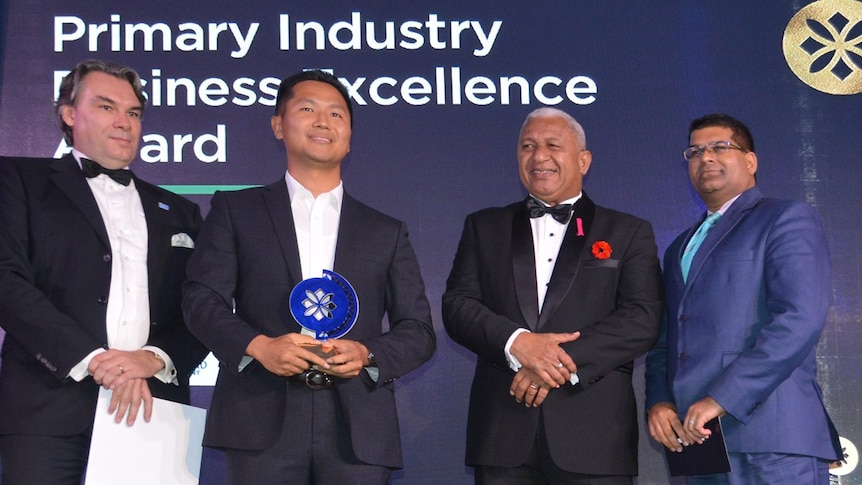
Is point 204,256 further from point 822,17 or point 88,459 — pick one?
point 822,17

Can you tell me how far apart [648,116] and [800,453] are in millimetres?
2261

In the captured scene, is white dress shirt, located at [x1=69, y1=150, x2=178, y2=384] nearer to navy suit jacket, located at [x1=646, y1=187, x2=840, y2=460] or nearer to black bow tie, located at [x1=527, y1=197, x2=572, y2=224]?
black bow tie, located at [x1=527, y1=197, x2=572, y2=224]

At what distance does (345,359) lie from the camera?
293 cm

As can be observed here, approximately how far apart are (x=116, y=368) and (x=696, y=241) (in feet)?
7.14

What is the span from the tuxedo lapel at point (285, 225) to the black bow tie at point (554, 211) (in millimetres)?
948

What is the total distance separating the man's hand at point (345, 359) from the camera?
9.60 feet

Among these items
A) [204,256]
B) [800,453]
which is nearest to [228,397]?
[204,256]

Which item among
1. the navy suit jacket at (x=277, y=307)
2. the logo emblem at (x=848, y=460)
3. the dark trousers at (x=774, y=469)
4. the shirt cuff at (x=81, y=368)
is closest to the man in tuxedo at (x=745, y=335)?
the dark trousers at (x=774, y=469)

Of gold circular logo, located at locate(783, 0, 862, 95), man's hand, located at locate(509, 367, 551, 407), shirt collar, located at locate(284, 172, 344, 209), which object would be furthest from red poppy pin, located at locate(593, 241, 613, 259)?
gold circular logo, located at locate(783, 0, 862, 95)

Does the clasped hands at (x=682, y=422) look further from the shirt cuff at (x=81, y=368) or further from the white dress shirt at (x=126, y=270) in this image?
the shirt cuff at (x=81, y=368)

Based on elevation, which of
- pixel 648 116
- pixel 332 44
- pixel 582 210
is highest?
pixel 332 44

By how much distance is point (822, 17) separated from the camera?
523cm

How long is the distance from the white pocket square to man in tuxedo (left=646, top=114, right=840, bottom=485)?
180cm

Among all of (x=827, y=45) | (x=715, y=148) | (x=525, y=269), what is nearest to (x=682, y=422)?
(x=525, y=269)
